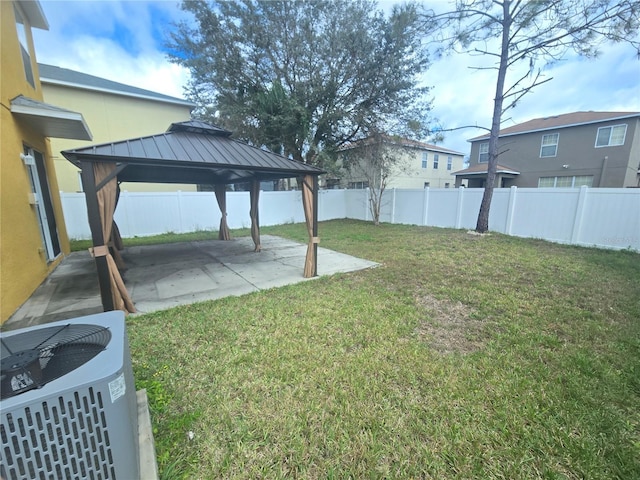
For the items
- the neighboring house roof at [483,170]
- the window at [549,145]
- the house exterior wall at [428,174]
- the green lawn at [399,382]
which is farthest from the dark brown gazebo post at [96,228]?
the window at [549,145]

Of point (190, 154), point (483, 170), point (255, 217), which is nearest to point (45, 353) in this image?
point (190, 154)

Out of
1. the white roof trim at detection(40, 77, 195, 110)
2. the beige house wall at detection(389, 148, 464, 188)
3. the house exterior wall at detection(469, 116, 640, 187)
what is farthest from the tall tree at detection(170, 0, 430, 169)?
the beige house wall at detection(389, 148, 464, 188)

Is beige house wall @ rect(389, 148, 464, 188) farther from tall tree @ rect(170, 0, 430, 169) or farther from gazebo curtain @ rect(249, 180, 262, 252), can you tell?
gazebo curtain @ rect(249, 180, 262, 252)

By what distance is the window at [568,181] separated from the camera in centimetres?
1444

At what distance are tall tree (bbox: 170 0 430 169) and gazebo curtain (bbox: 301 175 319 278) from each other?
23.5 ft

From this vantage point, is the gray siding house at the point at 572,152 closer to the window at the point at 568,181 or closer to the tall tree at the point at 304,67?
the window at the point at 568,181

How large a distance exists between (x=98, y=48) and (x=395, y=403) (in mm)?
9393

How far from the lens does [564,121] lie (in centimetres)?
1525

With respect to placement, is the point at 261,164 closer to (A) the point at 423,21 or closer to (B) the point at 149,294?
(B) the point at 149,294

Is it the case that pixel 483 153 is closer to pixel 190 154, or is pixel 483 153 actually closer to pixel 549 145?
pixel 549 145

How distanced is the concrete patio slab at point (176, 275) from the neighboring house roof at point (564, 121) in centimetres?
1617

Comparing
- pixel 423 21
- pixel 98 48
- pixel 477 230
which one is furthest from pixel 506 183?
pixel 98 48

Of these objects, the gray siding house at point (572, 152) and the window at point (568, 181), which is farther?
the window at point (568, 181)

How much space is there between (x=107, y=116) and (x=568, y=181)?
23.2 metres
